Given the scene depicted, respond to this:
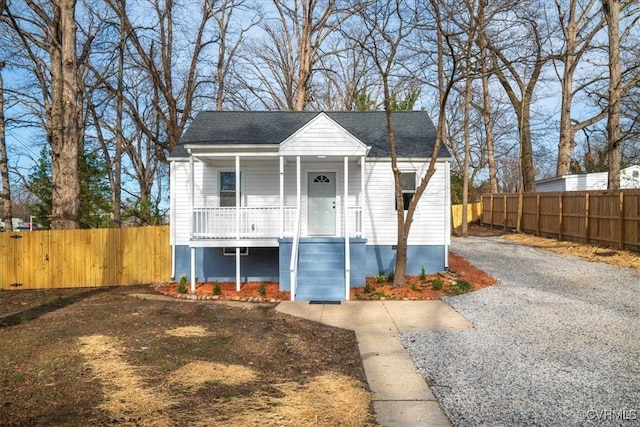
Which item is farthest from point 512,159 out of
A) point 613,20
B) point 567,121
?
point 613,20

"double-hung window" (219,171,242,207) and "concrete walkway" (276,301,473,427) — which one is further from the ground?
"double-hung window" (219,171,242,207)

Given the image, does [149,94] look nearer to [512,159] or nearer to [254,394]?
[254,394]

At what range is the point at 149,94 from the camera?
2672 centimetres

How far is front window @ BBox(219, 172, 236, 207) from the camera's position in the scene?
12211 mm

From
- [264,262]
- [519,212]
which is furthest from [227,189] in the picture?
[519,212]

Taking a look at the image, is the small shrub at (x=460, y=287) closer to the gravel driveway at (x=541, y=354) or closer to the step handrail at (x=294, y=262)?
the gravel driveway at (x=541, y=354)

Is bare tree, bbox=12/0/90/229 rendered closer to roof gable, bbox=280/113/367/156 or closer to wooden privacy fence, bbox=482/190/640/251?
roof gable, bbox=280/113/367/156

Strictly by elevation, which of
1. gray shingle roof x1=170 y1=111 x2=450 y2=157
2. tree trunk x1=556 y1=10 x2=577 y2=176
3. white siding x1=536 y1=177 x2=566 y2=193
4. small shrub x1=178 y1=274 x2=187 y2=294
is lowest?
small shrub x1=178 y1=274 x2=187 y2=294

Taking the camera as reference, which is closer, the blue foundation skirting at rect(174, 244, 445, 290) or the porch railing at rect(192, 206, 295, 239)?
the porch railing at rect(192, 206, 295, 239)

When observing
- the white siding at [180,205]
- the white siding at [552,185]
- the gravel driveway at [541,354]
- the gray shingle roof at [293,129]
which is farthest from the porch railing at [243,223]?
the white siding at [552,185]

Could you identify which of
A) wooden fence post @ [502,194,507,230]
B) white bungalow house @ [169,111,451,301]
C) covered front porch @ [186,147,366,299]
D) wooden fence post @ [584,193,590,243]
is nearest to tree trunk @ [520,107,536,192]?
wooden fence post @ [502,194,507,230]

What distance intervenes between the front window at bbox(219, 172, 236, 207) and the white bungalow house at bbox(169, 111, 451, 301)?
0.09 ft

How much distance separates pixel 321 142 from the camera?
10500mm

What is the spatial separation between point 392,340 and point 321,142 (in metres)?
5.47
